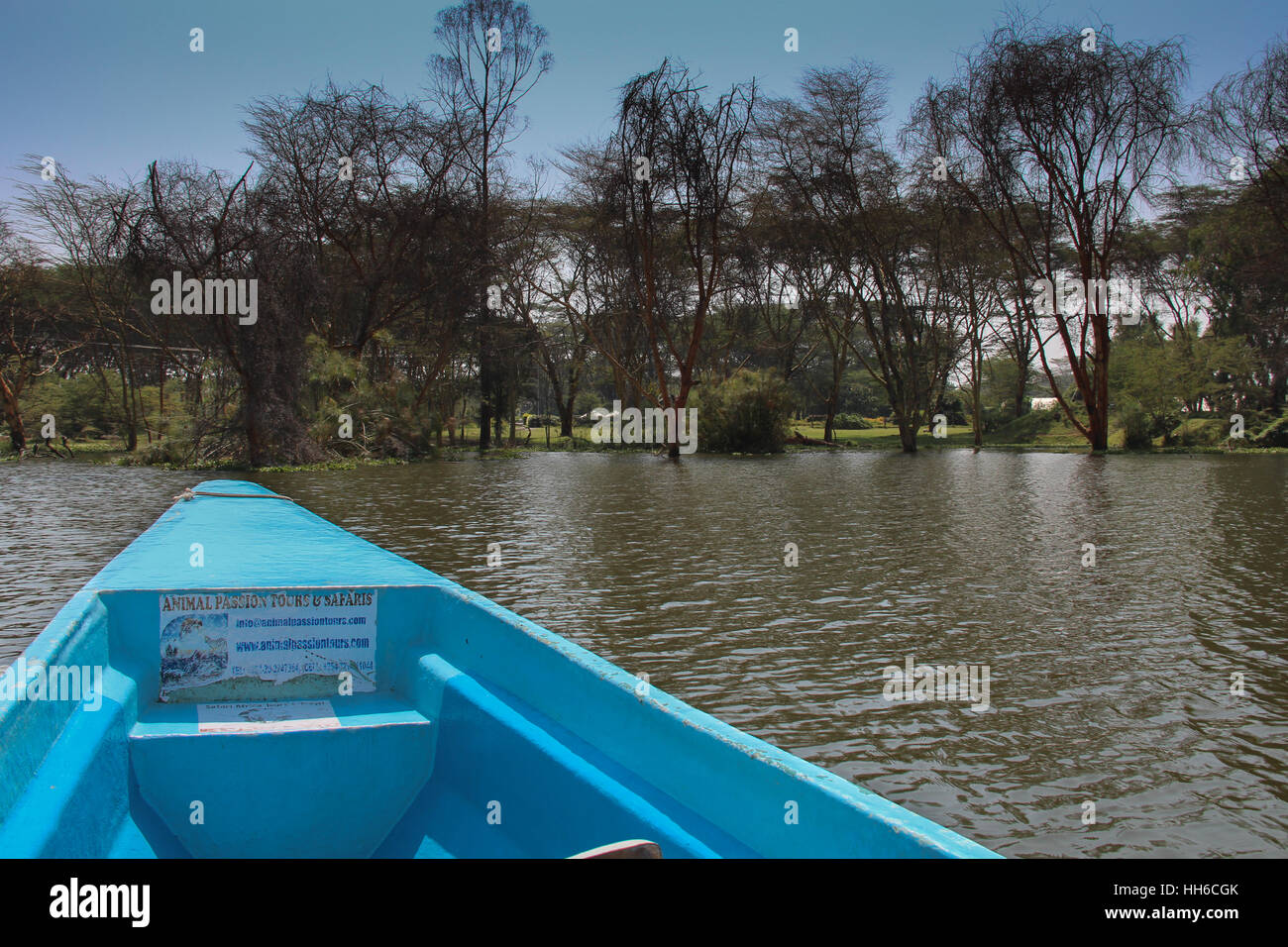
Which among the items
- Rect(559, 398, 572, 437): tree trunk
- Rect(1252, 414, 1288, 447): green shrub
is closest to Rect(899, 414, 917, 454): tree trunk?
Rect(1252, 414, 1288, 447): green shrub

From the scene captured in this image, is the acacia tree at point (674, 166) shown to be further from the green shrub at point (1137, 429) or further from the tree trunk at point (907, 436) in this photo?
the green shrub at point (1137, 429)

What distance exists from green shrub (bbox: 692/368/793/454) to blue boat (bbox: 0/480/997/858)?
28.9m

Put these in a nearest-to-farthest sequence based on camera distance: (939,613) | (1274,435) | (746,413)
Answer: (939,613), (746,413), (1274,435)

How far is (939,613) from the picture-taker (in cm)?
737

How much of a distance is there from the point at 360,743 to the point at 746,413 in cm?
3037

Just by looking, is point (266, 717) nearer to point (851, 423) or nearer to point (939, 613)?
point (939, 613)

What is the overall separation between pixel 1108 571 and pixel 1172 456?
24.1m

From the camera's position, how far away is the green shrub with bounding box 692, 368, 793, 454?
33.2 metres

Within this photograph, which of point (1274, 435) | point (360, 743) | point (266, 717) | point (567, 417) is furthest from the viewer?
point (567, 417)

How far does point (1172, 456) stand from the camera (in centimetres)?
2959

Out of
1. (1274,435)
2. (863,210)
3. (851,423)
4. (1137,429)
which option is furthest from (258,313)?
(851,423)

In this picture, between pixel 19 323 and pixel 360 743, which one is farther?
pixel 19 323
